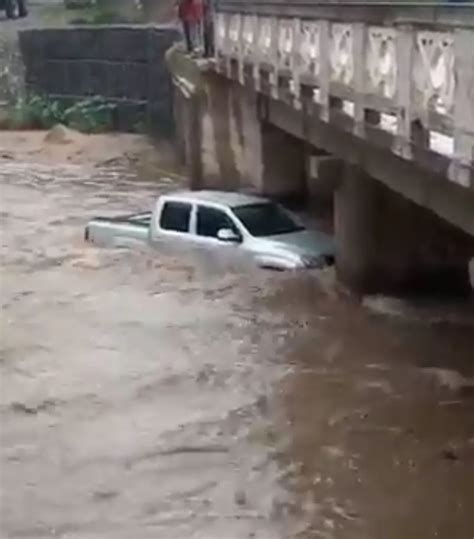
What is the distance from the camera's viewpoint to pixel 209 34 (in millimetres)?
25047

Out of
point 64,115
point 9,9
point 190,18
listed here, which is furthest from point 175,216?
point 9,9

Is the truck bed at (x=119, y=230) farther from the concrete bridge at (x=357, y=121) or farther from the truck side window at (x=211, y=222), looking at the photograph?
the concrete bridge at (x=357, y=121)

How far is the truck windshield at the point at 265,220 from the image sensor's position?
1709 centimetres

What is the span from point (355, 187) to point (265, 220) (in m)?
1.84

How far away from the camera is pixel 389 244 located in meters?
16.0

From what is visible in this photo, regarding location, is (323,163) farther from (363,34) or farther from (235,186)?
(235,186)

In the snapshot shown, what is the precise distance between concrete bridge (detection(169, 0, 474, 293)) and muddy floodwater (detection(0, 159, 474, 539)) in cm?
89

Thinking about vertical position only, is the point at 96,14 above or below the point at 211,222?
below

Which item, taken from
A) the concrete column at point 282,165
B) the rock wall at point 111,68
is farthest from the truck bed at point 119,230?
the rock wall at point 111,68

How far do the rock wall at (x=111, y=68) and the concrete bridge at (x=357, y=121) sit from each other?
6506mm

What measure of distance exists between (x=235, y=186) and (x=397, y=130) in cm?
1276

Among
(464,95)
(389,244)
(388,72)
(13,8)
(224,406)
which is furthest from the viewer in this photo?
(13,8)

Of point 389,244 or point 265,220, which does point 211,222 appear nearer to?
point 265,220

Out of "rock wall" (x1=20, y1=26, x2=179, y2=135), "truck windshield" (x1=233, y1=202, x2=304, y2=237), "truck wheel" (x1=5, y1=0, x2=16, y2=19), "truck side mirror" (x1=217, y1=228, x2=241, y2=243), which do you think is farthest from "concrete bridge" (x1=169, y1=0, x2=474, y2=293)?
"truck wheel" (x1=5, y1=0, x2=16, y2=19)
